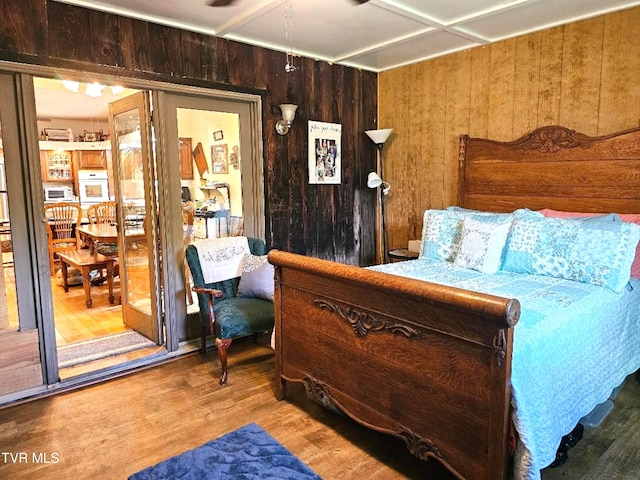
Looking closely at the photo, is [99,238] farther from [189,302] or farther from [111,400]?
[111,400]

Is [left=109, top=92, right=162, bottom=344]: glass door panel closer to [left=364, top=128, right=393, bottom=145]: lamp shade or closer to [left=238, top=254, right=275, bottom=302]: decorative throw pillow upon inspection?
[left=238, top=254, right=275, bottom=302]: decorative throw pillow

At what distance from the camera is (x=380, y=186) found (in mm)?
4863

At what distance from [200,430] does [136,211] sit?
6.57 ft

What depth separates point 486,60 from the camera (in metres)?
3.87

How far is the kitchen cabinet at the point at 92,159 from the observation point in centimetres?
875

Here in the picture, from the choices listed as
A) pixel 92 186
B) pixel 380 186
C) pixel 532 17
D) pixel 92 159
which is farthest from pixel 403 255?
pixel 92 159

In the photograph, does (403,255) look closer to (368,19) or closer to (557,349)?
(368,19)

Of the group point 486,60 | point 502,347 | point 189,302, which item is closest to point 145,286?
point 189,302

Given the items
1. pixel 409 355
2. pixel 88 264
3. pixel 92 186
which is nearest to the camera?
pixel 409 355

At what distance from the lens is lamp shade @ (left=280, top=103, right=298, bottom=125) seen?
13.0 ft

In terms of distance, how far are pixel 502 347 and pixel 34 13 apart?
3.24m

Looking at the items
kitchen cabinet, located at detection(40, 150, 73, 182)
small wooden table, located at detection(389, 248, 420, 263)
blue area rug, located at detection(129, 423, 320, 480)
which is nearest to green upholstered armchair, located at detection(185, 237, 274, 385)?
blue area rug, located at detection(129, 423, 320, 480)

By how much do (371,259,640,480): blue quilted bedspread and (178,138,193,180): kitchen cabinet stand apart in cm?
185

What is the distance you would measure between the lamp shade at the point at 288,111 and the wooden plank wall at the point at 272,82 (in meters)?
0.07
